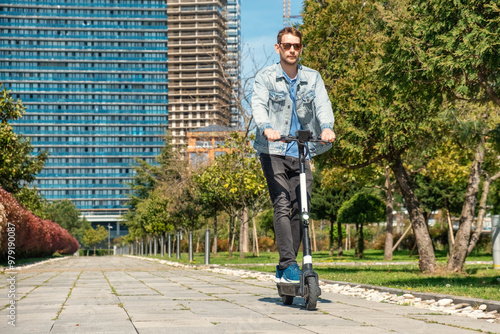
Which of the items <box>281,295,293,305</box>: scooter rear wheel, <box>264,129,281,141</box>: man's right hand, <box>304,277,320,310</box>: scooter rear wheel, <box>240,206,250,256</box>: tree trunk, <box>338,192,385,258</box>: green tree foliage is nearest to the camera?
<box>304,277,320,310</box>: scooter rear wheel

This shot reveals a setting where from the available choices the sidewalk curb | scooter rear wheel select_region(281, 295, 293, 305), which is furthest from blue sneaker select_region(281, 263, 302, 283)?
the sidewalk curb

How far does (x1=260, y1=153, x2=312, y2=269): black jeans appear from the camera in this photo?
524 centimetres

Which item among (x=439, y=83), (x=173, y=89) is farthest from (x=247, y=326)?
(x=173, y=89)

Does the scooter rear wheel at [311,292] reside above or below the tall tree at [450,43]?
below

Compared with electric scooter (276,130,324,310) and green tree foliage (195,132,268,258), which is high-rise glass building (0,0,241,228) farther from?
electric scooter (276,130,324,310)

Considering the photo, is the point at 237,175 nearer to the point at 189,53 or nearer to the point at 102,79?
the point at 189,53

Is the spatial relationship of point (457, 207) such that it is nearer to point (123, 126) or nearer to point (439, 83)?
point (439, 83)

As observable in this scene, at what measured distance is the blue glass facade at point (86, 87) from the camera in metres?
154

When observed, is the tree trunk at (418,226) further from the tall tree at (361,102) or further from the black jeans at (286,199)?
the black jeans at (286,199)

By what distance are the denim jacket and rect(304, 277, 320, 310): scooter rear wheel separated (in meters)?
1.22

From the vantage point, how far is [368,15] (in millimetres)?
12797

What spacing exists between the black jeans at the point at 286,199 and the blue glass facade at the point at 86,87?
152m

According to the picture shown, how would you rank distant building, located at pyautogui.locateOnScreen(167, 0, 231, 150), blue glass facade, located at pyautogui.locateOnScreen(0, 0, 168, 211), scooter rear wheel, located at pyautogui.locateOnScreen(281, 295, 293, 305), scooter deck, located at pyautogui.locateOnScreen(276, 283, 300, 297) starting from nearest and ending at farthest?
scooter deck, located at pyautogui.locateOnScreen(276, 283, 300, 297) → scooter rear wheel, located at pyautogui.locateOnScreen(281, 295, 293, 305) → blue glass facade, located at pyautogui.locateOnScreen(0, 0, 168, 211) → distant building, located at pyautogui.locateOnScreen(167, 0, 231, 150)

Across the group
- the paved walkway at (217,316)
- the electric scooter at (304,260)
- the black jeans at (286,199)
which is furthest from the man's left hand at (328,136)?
the paved walkway at (217,316)
